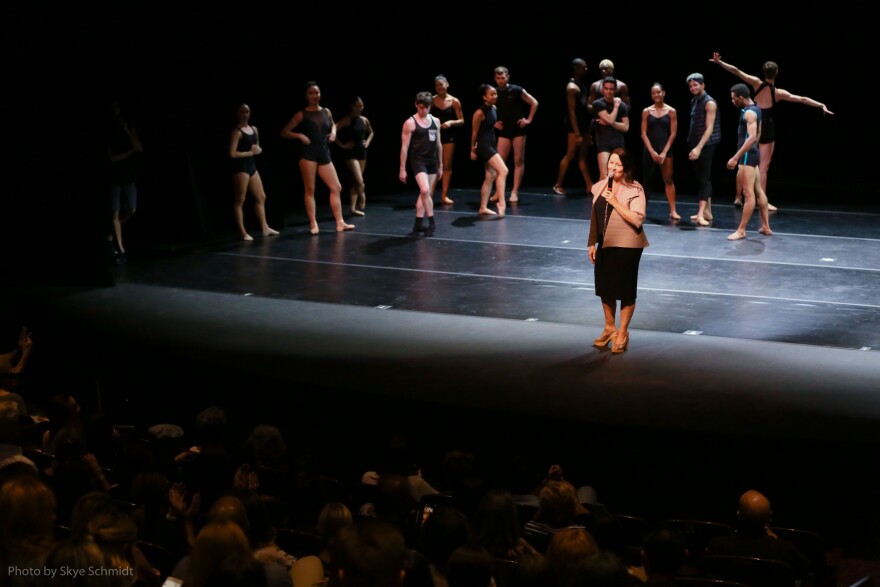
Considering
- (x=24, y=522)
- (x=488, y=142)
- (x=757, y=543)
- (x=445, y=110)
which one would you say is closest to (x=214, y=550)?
(x=24, y=522)

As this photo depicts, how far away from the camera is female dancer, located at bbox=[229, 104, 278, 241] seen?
12.3 m

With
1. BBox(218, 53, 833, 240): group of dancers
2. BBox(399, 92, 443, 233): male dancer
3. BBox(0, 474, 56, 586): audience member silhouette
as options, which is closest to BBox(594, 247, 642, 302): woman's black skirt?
BBox(218, 53, 833, 240): group of dancers

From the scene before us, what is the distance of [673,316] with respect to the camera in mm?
9141

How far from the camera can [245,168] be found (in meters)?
12.7

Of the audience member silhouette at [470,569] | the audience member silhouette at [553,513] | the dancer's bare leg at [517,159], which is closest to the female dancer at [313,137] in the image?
the dancer's bare leg at [517,159]

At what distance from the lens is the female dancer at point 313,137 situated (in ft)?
41.4

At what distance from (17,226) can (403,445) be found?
5.84 meters

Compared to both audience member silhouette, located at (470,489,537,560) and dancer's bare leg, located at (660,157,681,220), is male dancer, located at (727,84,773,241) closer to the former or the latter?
dancer's bare leg, located at (660,157,681,220)

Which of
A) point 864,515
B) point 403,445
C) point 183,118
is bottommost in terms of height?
point 864,515

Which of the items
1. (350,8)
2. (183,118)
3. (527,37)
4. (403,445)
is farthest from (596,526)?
(527,37)

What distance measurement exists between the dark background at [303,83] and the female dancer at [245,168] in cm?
41

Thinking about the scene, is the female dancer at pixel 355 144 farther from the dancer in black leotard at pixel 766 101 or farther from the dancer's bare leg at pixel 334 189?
the dancer in black leotard at pixel 766 101

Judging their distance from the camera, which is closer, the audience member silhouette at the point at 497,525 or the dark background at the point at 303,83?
the audience member silhouette at the point at 497,525

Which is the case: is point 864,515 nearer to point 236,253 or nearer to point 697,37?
point 236,253
